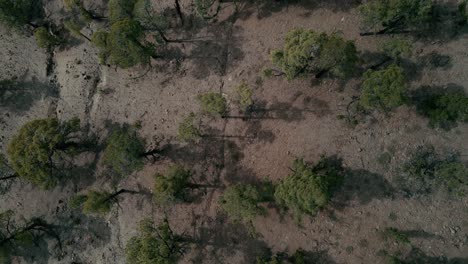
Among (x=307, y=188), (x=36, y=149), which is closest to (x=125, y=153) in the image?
(x=36, y=149)

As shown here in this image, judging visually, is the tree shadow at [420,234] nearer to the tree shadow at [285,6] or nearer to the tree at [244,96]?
the tree at [244,96]

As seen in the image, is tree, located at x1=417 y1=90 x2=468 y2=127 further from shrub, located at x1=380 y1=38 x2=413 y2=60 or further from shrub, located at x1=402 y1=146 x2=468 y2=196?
shrub, located at x1=380 y1=38 x2=413 y2=60

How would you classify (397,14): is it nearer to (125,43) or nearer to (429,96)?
(429,96)

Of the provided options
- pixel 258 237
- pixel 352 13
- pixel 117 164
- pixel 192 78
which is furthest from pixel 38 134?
pixel 352 13

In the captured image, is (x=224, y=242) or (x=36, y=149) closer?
(x=36, y=149)

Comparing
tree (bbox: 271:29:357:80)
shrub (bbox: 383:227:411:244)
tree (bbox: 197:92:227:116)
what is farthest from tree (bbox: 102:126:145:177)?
shrub (bbox: 383:227:411:244)

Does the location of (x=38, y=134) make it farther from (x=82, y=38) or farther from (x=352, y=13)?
(x=352, y=13)
